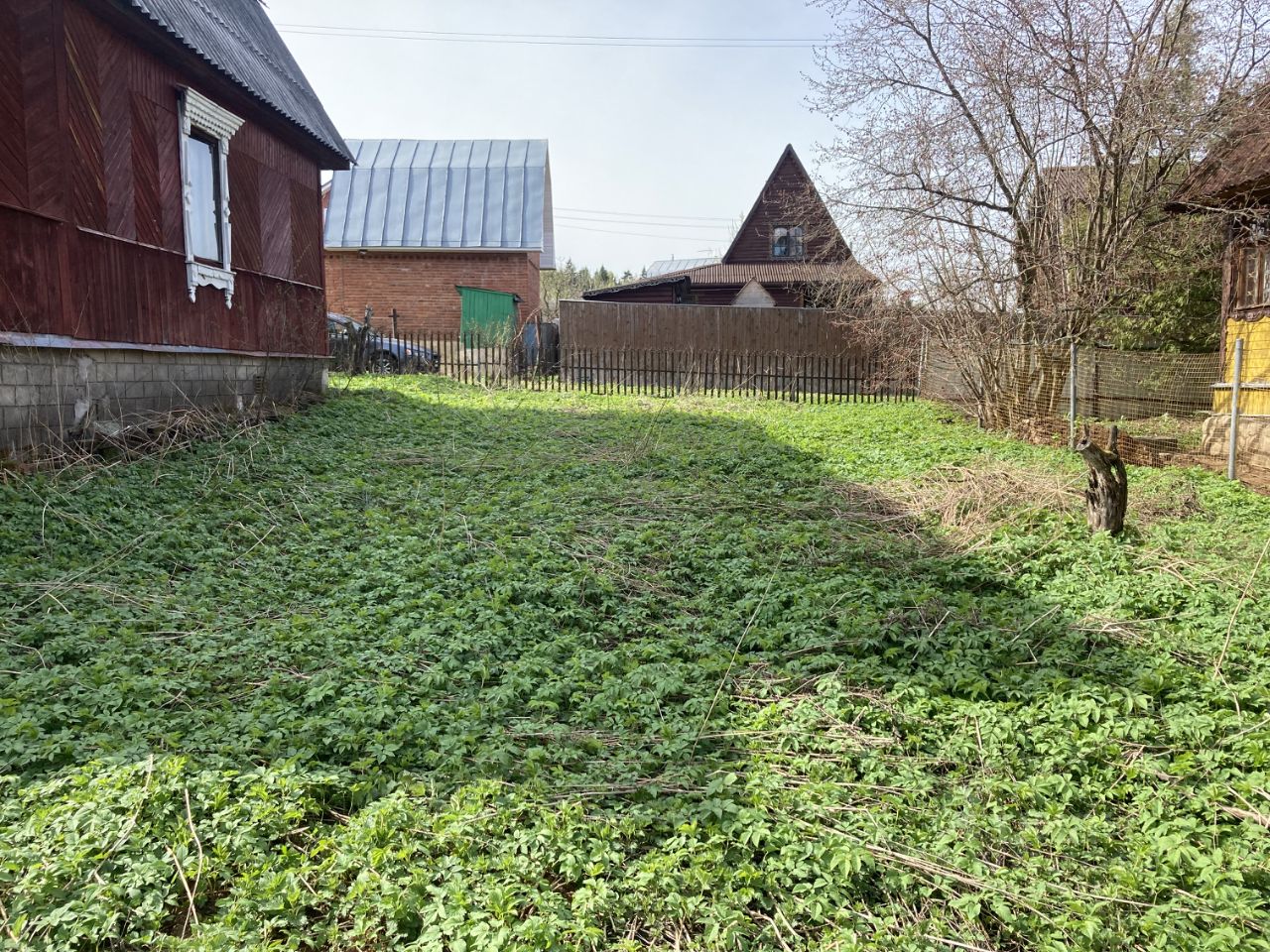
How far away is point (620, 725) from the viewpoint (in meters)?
3.73

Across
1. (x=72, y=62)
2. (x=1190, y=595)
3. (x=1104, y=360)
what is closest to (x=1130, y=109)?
(x=1104, y=360)

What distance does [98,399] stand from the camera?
780 cm

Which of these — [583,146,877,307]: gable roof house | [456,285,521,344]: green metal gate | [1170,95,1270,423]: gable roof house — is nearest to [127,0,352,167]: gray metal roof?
[456,285,521,344]: green metal gate

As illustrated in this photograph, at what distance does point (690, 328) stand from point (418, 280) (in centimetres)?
779

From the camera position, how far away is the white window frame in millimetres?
9406

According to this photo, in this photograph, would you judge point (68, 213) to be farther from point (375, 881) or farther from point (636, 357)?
point (636, 357)

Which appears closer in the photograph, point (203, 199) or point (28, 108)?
point (28, 108)

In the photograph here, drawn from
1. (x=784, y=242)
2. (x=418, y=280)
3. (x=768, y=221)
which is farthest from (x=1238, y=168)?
(x=784, y=242)

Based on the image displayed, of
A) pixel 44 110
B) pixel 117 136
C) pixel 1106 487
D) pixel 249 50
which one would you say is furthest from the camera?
pixel 249 50

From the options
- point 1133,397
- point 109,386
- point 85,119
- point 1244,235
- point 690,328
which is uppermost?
point 85,119

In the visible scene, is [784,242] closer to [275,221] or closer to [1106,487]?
[275,221]

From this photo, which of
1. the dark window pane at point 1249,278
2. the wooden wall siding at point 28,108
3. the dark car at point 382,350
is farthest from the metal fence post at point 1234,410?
the dark car at point 382,350

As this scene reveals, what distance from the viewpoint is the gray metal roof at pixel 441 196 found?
2292 cm

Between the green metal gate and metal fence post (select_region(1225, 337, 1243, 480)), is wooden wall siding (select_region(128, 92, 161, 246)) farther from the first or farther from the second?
the green metal gate
